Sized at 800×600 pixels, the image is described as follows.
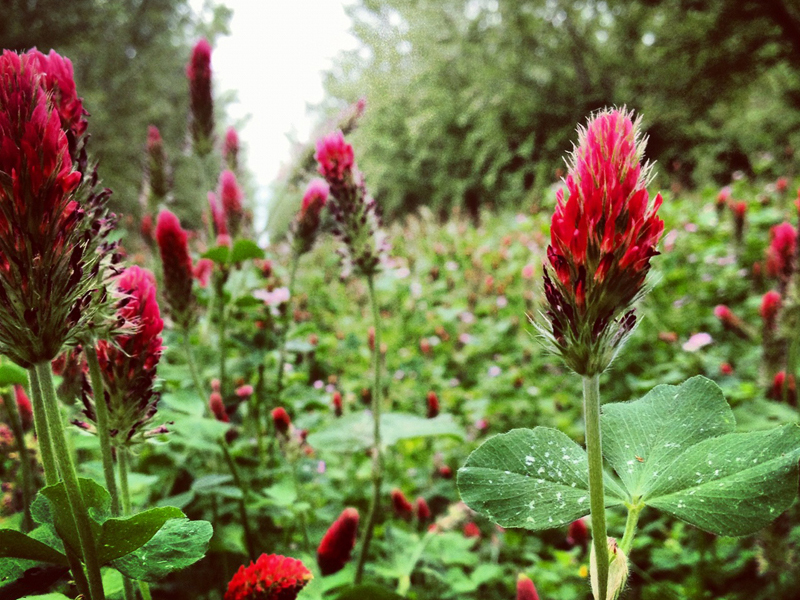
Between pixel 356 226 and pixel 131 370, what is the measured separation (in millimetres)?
1015

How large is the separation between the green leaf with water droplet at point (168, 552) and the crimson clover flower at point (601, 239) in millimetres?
540

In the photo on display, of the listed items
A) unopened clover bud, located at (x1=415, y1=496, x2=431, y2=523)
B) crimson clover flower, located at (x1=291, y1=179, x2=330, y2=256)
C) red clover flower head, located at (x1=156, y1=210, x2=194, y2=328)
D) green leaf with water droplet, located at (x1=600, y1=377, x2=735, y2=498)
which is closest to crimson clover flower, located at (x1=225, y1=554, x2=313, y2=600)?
green leaf with water droplet, located at (x1=600, y1=377, x2=735, y2=498)

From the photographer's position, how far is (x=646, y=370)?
3.29 metres

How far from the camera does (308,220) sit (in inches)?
90.6

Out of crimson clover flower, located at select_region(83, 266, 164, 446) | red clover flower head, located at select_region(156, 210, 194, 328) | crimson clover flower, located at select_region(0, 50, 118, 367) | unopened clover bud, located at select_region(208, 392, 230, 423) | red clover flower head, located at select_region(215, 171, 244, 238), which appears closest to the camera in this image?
crimson clover flower, located at select_region(0, 50, 118, 367)

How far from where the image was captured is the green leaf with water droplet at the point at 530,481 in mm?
681

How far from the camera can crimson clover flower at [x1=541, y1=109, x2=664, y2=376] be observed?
22.4 inches

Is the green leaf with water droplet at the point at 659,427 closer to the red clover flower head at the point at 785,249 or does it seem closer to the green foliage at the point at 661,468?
the green foliage at the point at 661,468

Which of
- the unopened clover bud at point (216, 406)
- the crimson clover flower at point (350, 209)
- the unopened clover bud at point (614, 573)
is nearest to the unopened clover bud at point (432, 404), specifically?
the crimson clover flower at point (350, 209)

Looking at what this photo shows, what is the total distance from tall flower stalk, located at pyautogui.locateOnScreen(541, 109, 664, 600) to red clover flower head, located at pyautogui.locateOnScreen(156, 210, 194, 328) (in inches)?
45.9

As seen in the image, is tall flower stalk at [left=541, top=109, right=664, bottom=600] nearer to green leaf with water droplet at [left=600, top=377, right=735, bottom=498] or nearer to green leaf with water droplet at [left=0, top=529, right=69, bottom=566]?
green leaf with water droplet at [left=600, top=377, right=735, bottom=498]

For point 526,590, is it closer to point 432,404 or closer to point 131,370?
point 131,370

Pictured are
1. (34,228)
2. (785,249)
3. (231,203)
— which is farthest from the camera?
(231,203)

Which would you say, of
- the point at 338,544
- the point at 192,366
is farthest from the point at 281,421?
the point at 338,544
